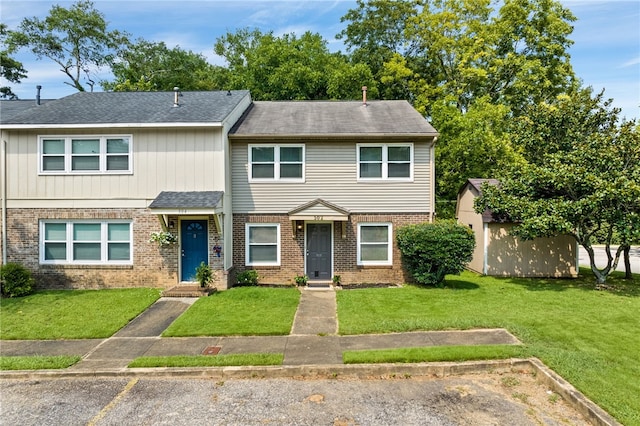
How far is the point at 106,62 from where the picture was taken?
107ft

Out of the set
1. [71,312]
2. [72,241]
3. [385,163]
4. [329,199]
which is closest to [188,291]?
[71,312]

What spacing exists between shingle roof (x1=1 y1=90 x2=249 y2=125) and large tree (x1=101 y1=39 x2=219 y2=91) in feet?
58.4

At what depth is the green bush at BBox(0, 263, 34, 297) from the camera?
438 inches

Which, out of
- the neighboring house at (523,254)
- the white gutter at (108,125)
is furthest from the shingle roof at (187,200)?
the neighboring house at (523,254)

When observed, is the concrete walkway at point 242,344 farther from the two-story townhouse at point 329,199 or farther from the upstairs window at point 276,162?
the upstairs window at point 276,162

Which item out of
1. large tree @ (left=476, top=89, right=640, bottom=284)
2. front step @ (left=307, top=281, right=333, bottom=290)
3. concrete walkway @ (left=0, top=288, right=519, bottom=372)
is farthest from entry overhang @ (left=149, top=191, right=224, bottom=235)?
large tree @ (left=476, top=89, right=640, bottom=284)

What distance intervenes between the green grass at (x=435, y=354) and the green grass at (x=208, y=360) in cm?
143

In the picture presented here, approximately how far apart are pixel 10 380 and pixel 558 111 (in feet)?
59.3

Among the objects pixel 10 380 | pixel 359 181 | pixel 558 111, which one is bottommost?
pixel 10 380

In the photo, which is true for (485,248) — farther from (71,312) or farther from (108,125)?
(108,125)

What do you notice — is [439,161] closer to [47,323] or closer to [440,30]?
[440,30]

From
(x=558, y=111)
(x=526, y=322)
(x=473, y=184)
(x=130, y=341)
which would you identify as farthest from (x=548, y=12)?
(x=130, y=341)

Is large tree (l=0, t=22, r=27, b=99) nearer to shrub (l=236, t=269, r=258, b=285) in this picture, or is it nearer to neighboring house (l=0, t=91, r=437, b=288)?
neighboring house (l=0, t=91, r=437, b=288)

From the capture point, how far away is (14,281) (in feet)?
36.8
